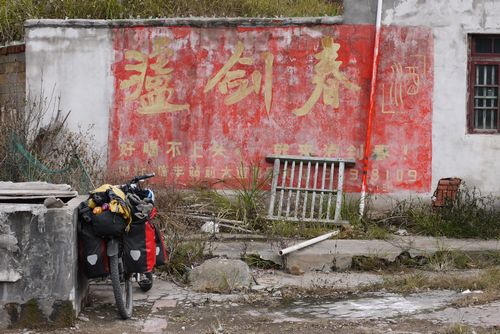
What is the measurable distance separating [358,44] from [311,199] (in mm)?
2240

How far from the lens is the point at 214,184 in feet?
32.8

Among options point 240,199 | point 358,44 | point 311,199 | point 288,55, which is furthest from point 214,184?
point 358,44

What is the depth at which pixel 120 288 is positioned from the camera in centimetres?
581

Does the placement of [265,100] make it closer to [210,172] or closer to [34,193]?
[210,172]

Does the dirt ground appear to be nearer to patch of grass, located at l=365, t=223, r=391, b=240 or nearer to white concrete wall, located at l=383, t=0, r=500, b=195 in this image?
patch of grass, located at l=365, t=223, r=391, b=240

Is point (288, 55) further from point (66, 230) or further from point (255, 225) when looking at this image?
point (66, 230)

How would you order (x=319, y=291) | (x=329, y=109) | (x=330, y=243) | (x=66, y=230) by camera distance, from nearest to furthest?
(x=66, y=230)
(x=319, y=291)
(x=330, y=243)
(x=329, y=109)

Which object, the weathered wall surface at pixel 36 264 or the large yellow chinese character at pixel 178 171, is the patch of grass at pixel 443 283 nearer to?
the weathered wall surface at pixel 36 264

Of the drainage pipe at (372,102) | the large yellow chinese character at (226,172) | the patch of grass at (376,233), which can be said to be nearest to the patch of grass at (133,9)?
the drainage pipe at (372,102)

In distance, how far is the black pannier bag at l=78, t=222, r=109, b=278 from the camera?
5883mm

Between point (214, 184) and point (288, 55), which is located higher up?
point (288, 55)

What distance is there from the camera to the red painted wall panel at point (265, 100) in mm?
9867

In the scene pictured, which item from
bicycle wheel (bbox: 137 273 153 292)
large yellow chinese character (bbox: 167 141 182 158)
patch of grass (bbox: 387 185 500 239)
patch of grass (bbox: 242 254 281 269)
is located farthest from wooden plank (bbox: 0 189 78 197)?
patch of grass (bbox: 387 185 500 239)

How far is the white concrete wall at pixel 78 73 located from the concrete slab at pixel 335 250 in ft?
9.54
